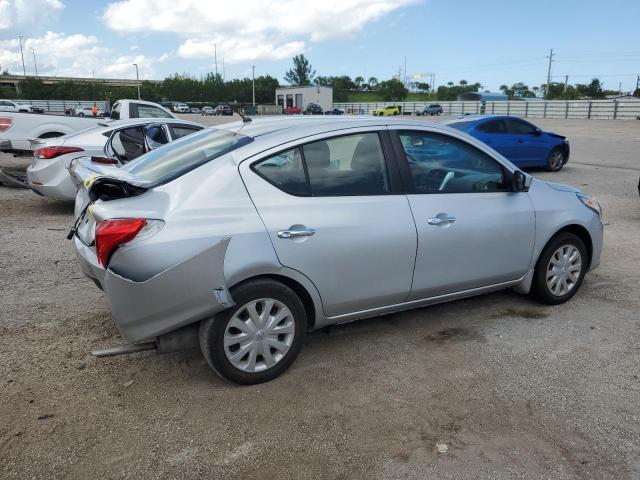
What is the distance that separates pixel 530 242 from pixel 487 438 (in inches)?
78.7

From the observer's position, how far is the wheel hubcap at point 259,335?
10.9 ft

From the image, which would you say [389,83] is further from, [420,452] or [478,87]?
[420,452]

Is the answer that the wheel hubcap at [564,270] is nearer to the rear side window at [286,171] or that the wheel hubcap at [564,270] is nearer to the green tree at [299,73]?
the rear side window at [286,171]

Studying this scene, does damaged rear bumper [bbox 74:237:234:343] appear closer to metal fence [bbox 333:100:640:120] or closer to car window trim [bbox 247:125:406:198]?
car window trim [bbox 247:125:406:198]

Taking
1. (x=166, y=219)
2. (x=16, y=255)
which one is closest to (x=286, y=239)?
(x=166, y=219)

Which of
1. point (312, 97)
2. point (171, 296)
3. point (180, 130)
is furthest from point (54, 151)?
point (312, 97)

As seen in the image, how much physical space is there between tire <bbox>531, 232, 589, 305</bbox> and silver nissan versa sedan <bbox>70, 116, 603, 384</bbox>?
19cm

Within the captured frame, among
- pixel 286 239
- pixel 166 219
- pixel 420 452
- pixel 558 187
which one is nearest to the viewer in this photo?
pixel 420 452

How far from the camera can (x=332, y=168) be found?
368 cm

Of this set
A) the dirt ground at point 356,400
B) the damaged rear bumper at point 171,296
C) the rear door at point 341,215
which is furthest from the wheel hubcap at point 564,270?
the damaged rear bumper at point 171,296

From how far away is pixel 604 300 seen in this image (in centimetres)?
498

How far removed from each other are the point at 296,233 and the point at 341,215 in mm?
365

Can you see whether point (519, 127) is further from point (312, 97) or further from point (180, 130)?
point (312, 97)

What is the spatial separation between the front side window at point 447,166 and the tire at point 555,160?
10923 mm
